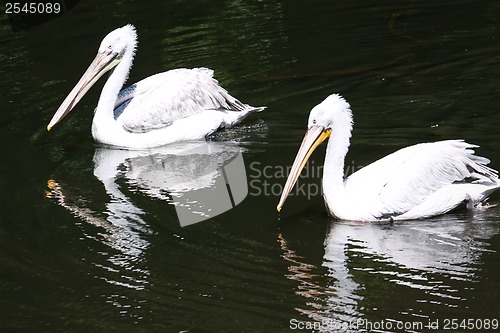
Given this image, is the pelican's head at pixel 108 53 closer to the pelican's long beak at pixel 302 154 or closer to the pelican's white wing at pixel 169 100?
the pelican's white wing at pixel 169 100

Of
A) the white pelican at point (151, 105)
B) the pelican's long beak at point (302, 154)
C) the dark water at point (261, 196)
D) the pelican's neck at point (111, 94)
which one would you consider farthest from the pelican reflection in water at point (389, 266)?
the pelican's neck at point (111, 94)

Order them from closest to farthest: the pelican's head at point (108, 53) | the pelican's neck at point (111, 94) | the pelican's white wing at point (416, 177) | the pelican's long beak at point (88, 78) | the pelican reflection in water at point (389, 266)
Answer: the pelican reflection in water at point (389, 266) < the pelican's white wing at point (416, 177) < the pelican's neck at point (111, 94) < the pelican's long beak at point (88, 78) < the pelican's head at point (108, 53)

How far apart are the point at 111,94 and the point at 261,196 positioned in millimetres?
2178

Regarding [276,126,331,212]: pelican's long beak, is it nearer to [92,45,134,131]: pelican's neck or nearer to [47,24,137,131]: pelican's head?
[92,45,134,131]: pelican's neck

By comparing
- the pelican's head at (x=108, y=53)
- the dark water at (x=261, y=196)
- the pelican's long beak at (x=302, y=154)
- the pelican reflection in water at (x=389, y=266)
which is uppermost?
the pelican's head at (x=108, y=53)

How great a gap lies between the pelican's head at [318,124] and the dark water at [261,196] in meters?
0.27

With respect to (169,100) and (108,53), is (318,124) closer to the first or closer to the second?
(169,100)

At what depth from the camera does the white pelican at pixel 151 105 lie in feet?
25.6

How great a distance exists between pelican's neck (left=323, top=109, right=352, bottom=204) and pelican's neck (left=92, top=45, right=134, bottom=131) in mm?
2472

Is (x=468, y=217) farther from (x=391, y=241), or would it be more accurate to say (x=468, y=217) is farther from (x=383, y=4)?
(x=383, y=4)

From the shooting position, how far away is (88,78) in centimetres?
800

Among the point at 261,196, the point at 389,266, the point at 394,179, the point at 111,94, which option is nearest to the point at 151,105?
the point at 111,94

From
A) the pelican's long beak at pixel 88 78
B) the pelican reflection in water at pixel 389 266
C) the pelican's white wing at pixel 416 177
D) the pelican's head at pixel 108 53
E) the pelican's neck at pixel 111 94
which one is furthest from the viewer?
the pelican's head at pixel 108 53

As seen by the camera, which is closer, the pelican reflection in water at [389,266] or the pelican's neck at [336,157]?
the pelican reflection in water at [389,266]
